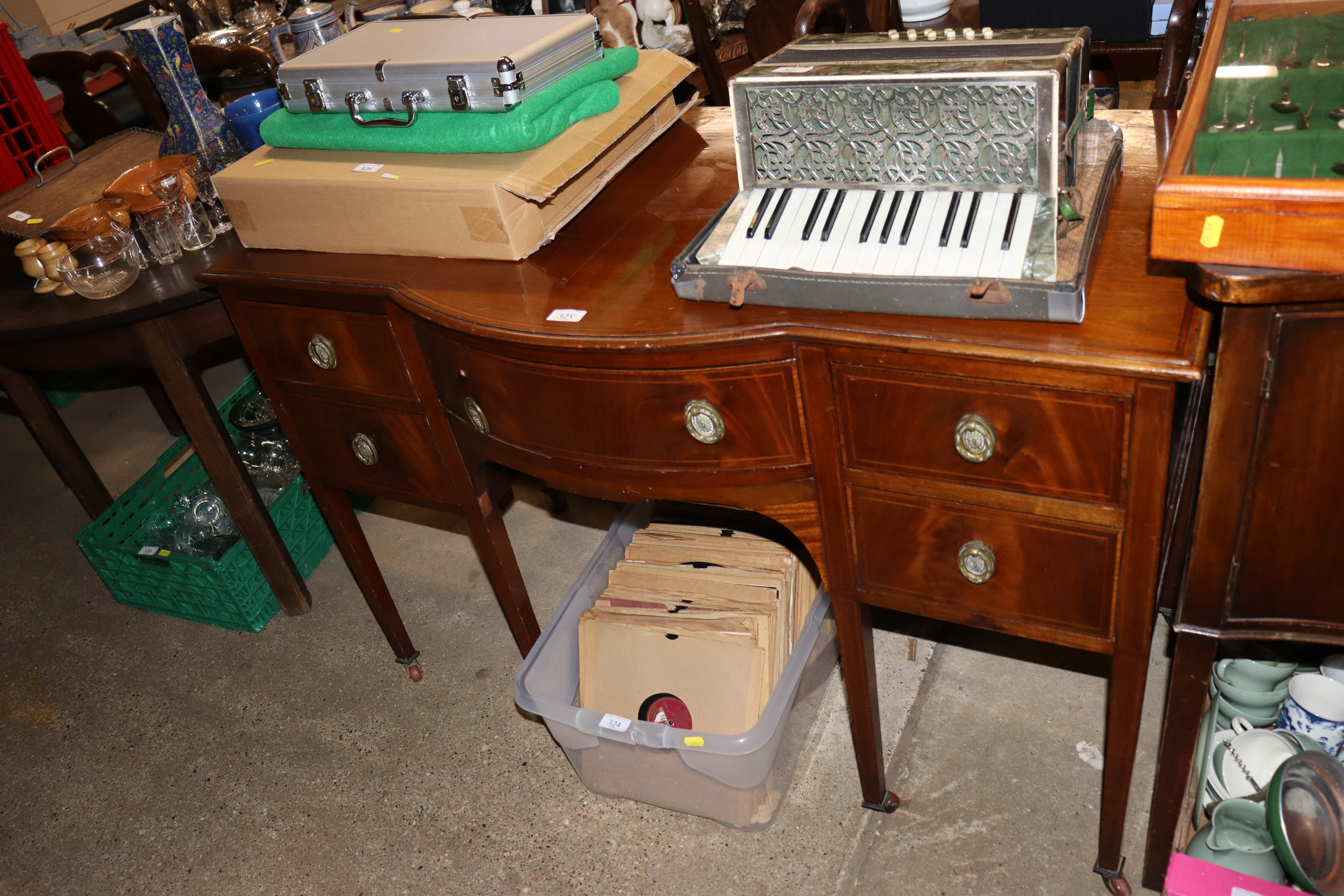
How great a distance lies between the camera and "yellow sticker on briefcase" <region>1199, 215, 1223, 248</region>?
844 mm

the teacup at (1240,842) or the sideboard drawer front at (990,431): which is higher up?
the sideboard drawer front at (990,431)

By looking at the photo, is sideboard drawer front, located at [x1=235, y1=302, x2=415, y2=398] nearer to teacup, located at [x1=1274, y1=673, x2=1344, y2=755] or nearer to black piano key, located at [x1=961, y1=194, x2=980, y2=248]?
black piano key, located at [x1=961, y1=194, x2=980, y2=248]

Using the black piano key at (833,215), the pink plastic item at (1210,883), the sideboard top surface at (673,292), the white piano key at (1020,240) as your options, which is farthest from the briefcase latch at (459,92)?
the pink plastic item at (1210,883)

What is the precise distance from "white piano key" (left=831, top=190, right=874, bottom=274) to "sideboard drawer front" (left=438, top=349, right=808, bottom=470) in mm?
123

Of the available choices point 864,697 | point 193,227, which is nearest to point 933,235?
point 864,697

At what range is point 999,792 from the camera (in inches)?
64.4

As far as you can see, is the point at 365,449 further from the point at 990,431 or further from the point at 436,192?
the point at 990,431

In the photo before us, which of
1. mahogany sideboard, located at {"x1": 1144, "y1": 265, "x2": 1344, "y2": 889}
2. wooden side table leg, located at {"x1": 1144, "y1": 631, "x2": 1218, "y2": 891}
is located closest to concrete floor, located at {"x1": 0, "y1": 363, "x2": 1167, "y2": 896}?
wooden side table leg, located at {"x1": 1144, "y1": 631, "x2": 1218, "y2": 891}

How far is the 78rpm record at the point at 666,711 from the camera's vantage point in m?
1.68

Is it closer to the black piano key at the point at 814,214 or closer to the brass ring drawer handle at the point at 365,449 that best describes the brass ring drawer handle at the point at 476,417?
the brass ring drawer handle at the point at 365,449

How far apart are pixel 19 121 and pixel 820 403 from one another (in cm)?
310

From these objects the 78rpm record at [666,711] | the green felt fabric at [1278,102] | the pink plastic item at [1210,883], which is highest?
the green felt fabric at [1278,102]

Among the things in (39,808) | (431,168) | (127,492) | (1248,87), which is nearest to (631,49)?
(431,168)

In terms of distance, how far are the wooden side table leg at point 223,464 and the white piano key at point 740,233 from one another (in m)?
1.18
